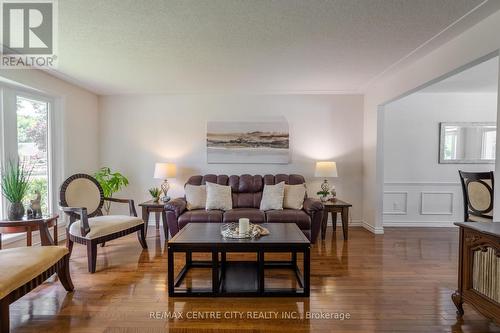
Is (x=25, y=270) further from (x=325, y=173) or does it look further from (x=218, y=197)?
(x=325, y=173)

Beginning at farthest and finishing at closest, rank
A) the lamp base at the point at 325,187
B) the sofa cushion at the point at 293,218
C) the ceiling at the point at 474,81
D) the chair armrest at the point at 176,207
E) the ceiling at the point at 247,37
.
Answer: the lamp base at the point at 325,187
the chair armrest at the point at 176,207
the sofa cushion at the point at 293,218
the ceiling at the point at 474,81
the ceiling at the point at 247,37

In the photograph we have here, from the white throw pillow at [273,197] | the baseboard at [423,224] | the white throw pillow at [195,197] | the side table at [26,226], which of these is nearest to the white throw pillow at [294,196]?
the white throw pillow at [273,197]

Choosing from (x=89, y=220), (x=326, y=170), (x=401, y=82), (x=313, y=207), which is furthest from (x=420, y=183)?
(x=89, y=220)

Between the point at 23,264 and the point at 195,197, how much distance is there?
2296 mm

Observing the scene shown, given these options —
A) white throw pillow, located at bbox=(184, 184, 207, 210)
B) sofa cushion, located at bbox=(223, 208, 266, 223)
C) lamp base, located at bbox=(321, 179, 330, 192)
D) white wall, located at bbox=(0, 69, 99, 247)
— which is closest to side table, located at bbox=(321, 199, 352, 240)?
lamp base, located at bbox=(321, 179, 330, 192)

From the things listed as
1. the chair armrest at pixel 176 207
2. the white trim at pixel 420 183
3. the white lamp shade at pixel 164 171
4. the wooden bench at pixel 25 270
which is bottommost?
the wooden bench at pixel 25 270

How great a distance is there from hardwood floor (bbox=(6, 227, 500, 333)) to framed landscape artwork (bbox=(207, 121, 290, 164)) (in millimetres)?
1948

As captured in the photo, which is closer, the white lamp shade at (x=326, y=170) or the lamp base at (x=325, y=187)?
the white lamp shade at (x=326, y=170)

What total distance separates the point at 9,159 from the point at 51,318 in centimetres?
220

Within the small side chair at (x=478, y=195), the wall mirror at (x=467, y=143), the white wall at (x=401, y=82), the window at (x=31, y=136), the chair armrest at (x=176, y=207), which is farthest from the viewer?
the wall mirror at (x=467, y=143)

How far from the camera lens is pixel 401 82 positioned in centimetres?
364

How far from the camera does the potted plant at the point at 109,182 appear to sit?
4.38m

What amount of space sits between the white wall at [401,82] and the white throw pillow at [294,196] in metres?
1.25

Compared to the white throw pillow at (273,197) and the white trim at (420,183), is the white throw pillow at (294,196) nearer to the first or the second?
the white throw pillow at (273,197)
